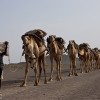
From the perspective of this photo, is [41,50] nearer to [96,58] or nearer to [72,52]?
[72,52]

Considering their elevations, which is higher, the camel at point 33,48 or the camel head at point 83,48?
the camel head at point 83,48

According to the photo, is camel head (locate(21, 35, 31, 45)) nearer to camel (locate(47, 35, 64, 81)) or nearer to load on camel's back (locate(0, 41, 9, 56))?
load on camel's back (locate(0, 41, 9, 56))

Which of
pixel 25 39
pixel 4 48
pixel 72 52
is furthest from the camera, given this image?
pixel 72 52

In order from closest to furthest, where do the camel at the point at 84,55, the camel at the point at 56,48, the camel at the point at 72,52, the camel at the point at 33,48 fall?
the camel at the point at 33,48 → the camel at the point at 56,48 → the camel at the point at 72,52 → the camel at the point at 84,55

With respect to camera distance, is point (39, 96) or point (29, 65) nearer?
point (39, 96)

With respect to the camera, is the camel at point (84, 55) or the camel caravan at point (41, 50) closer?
the camel caravan at point (41, 50)

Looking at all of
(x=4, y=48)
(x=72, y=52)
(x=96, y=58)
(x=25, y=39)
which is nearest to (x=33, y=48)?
(x=25, y=39)

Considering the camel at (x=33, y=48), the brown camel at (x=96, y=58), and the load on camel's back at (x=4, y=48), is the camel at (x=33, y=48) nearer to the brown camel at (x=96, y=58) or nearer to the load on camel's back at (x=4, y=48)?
the load on camel's back at (x=4, y=48)

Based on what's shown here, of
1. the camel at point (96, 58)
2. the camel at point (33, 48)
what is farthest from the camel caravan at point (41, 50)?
the camel at point (96, 58)

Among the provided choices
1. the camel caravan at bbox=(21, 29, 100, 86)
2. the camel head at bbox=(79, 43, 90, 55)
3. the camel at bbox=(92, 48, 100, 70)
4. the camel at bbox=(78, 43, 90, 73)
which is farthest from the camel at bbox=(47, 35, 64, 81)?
the camel at bbox=(92, 48, 100, 70)

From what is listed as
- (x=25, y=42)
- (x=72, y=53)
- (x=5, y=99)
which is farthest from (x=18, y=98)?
(x=72, y=53)

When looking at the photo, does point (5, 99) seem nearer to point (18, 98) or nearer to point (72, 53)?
point (18, 98)

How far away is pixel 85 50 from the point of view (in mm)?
37719

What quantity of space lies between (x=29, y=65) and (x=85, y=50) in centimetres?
1835
